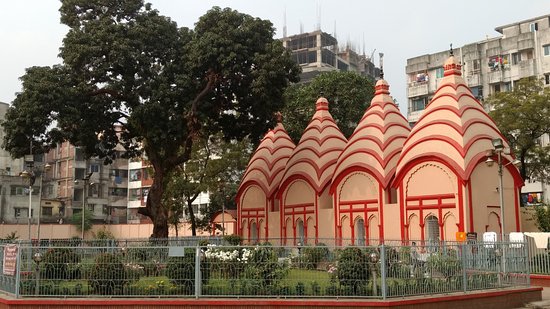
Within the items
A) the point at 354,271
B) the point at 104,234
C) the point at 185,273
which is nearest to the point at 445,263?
the point at 354,271

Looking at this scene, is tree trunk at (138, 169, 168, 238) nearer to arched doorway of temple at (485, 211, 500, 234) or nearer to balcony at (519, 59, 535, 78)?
arched doorway of temple at (485, 211, 500, 234)

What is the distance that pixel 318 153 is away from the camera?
103 ft

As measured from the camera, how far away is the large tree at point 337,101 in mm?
40375

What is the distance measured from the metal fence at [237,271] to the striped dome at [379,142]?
13372 millimetres

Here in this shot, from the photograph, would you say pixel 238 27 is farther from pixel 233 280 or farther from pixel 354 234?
pixel 233 280

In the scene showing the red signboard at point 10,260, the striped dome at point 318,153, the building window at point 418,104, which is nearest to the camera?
the red signboard at point 10,260

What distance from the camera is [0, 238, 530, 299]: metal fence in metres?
13.0

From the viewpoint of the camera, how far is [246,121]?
1172 inches

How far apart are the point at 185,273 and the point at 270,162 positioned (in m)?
21.9

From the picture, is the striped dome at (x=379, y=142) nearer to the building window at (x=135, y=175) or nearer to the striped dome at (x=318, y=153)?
the striped dome at (x=318, y=153)

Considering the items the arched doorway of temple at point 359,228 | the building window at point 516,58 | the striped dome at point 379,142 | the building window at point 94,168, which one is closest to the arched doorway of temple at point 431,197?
the striped dome at point 379,142

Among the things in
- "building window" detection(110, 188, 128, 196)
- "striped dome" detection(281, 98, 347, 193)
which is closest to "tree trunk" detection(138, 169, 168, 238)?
"striped dome" detection(281, 98, 347, 193)

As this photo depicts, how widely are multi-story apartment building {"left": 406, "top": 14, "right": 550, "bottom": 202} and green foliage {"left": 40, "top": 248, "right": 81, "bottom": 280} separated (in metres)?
36.9

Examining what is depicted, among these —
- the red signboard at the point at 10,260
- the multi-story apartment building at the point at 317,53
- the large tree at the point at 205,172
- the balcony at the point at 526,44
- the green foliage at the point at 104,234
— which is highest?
the multi-story apartment building at the point at 317,53
